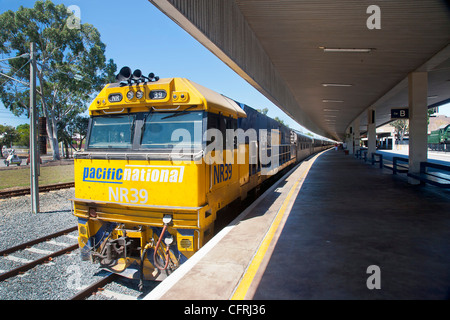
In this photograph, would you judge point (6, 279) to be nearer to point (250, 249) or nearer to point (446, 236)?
point (250, 249)

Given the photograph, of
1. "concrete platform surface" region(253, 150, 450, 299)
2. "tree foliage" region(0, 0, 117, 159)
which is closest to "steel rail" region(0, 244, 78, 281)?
"concrete platform surface" region(253, 150, 450, 299)

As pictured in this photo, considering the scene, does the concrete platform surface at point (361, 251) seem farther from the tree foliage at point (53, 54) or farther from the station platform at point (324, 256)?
the tree foliage at point (53, 54)

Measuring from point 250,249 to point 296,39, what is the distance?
699 cm

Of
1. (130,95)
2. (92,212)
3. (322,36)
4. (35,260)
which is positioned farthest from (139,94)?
(322,36)

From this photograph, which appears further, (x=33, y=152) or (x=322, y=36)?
(x=33, y=152)

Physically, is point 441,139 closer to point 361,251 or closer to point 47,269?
point 361,251

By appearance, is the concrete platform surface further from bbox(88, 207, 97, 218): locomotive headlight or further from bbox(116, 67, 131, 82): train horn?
bbox(116, 67, 131, 82): train horn

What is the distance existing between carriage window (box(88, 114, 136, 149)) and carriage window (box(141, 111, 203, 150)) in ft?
1.07

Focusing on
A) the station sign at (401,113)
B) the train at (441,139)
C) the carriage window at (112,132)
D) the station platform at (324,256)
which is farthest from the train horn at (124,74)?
the train at (441,139)

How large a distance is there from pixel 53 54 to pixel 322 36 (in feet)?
117

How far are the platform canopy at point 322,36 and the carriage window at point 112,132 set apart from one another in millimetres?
2104

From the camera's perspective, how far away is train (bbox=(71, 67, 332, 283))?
187 inches

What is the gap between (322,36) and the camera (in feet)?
28.9

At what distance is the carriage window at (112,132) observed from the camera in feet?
17.7
